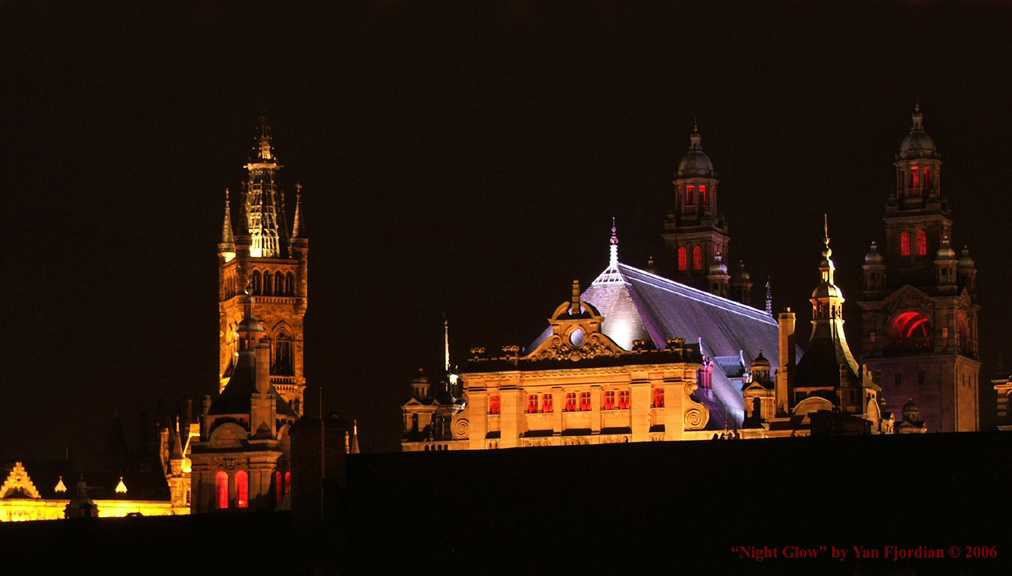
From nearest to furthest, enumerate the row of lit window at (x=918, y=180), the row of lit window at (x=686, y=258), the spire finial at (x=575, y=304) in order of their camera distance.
Answer: the spire finial at (x=575, y=304)
the row of lit window at (x=918, y=180)
the row of lit window at (x=686, y=258)

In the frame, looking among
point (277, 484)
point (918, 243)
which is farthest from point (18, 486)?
point (918, 243)

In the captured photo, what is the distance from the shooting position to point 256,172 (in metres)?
183

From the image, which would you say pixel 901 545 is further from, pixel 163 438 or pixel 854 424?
pixel 163 438

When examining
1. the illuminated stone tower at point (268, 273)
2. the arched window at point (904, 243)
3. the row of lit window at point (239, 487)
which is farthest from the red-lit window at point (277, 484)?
the arched window at point (904, 243)

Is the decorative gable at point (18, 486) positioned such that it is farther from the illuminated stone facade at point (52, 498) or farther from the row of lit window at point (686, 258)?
Answer: the row of lit window at point (686, 258)

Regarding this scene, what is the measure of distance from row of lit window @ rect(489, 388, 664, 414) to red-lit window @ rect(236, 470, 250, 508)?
16013 mm

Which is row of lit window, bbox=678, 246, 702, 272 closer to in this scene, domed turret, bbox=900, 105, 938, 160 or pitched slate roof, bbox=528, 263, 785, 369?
pitched slate roof, bbox=528, 263, 785, 369

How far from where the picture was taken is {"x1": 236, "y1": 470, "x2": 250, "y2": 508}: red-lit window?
456 feet

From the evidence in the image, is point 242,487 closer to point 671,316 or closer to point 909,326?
point 671,316

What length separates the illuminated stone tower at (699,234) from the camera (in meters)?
170

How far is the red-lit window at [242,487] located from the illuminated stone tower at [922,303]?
126ft

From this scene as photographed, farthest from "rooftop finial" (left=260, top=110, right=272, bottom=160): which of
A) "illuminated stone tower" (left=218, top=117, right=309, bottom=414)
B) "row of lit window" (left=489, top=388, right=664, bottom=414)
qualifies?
"row of lit window" (left=489, top=388, right=664, bottom=414)

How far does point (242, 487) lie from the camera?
140 m

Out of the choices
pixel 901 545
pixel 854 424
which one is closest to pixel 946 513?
pixel 901 545
